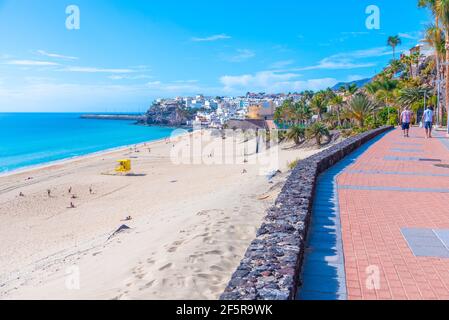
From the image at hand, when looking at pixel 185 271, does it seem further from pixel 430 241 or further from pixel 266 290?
pixel 430 241

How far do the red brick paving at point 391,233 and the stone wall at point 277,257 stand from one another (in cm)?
58

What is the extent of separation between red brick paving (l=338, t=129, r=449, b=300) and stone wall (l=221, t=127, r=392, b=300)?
0.58 metres

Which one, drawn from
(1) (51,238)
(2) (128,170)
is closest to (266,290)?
(1) (51,238)

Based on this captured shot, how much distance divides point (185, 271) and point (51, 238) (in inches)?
347

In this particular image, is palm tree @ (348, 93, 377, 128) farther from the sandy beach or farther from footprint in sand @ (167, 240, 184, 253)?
footprint in sand @ (167, 240, 184, 253)

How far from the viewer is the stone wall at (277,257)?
306cm

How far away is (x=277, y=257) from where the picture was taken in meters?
3.63

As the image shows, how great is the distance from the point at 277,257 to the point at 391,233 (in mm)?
2216

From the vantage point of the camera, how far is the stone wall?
3062mm

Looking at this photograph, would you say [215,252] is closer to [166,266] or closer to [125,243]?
[166,266]

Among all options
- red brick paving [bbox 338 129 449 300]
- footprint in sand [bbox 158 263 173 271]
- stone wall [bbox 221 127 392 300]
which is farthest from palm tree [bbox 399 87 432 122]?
footprint in sand [bbox 158 263 173 271]

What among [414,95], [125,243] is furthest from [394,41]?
[125,243]

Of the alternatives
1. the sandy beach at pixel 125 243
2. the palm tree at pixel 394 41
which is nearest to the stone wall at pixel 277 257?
the sandy beach at pixel 125 243

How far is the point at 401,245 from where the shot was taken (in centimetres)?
462
